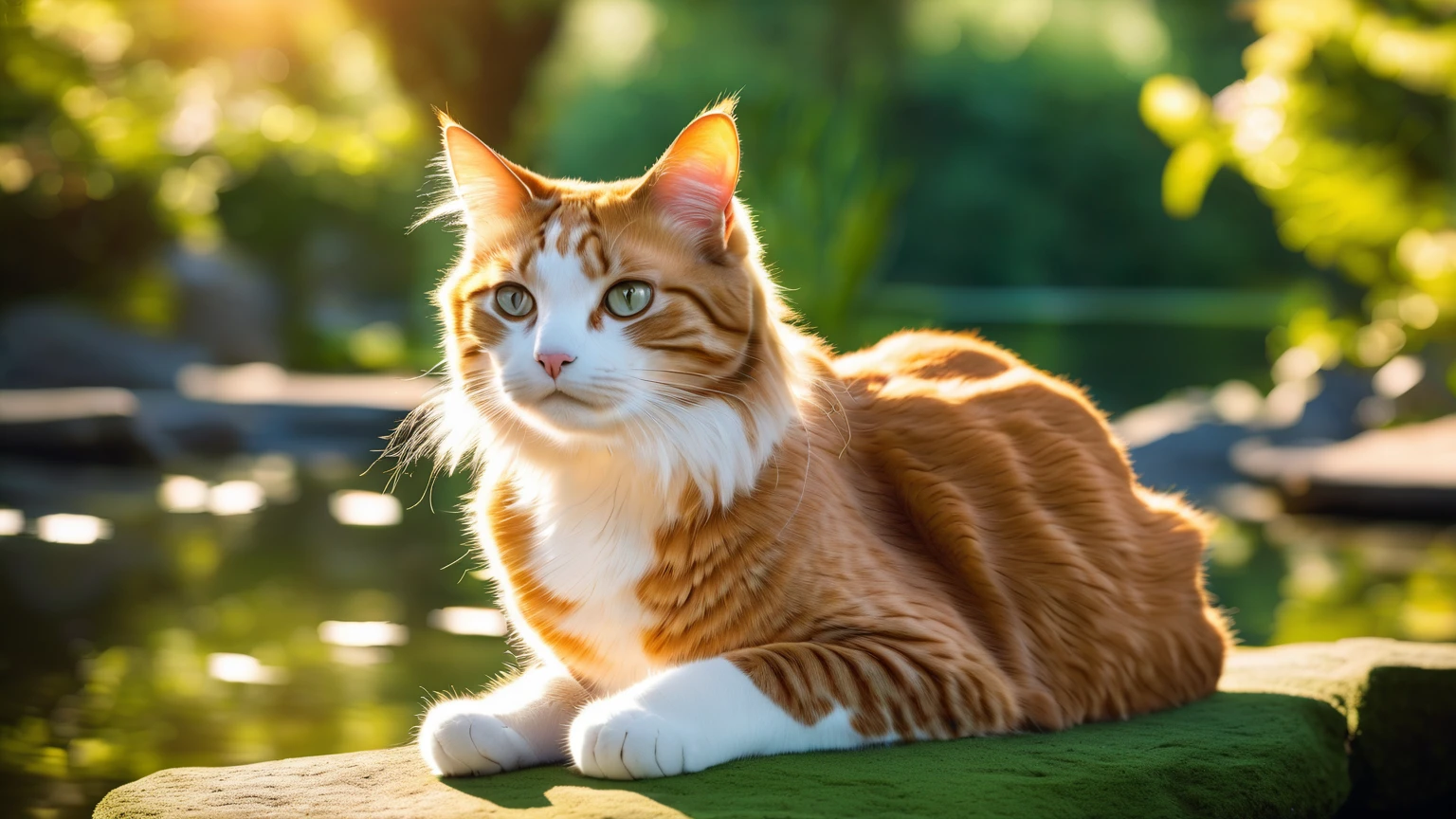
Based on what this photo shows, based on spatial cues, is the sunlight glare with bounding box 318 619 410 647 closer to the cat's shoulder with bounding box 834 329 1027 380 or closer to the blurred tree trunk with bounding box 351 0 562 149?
the cat's shoulder with bounding box 834 329 1027 380

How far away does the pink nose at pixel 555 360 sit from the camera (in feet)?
5.87

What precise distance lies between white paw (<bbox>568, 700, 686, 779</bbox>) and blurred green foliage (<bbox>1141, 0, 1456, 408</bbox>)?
373 cm

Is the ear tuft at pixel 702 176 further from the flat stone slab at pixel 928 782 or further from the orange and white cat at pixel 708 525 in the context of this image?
the flat stone slab at pixel 928 782

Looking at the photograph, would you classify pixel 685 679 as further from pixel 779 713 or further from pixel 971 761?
pixel 971 761

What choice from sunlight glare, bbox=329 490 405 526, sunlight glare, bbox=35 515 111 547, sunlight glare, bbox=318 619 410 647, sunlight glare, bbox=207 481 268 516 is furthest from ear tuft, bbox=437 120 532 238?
sunlight glare, bbox=207 481 268 516

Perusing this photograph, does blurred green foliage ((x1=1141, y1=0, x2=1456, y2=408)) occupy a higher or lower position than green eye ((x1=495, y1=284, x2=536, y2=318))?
higher

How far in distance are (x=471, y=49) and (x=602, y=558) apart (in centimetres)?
1166

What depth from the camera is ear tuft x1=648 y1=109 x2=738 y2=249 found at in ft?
6.36

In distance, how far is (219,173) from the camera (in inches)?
421

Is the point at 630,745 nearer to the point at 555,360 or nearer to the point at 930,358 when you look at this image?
the point at 555,360

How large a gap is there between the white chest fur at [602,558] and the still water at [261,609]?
285 mm

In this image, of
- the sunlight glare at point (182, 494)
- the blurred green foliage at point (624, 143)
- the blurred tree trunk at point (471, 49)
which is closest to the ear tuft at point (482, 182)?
the sunlight glare at point (182, 494)

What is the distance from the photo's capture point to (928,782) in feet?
5.54

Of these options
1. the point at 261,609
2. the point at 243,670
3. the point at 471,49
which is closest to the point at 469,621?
the point at 261,609
